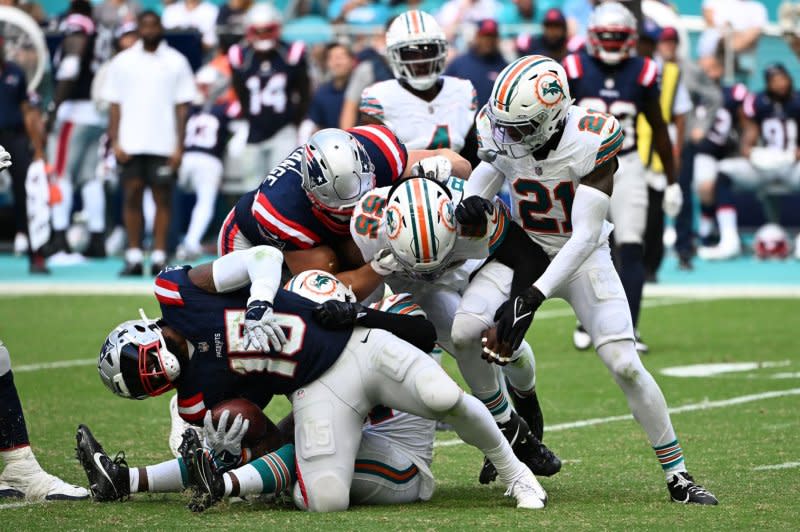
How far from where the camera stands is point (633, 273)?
810 cm

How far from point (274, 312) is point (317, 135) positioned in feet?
2.86

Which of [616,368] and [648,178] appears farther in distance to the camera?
[648,178]

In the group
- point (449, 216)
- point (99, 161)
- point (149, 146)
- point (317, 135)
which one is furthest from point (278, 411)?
point (99, 161)

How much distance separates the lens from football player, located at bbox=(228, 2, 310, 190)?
1306 cm

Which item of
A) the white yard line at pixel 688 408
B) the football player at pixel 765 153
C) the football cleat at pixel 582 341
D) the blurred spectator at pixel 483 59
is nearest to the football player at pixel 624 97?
the football cleat at pixel 582 341

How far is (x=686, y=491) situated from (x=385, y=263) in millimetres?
1249

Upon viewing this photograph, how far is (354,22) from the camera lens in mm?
15914

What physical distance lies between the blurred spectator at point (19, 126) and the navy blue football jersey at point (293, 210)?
645 cm

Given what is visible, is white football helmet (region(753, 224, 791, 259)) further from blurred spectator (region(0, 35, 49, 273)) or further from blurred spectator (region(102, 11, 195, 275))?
blurred spectator (region(0, 35, 49, 273))

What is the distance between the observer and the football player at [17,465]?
5.21 metres

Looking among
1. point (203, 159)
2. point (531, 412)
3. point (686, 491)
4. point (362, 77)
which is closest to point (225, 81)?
point (203, 159)

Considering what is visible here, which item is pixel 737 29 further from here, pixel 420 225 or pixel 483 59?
pixel 420 225

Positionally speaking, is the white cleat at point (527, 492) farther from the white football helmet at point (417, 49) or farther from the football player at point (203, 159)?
the football player at point (203, 159)

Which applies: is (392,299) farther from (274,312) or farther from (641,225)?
(641,225)
